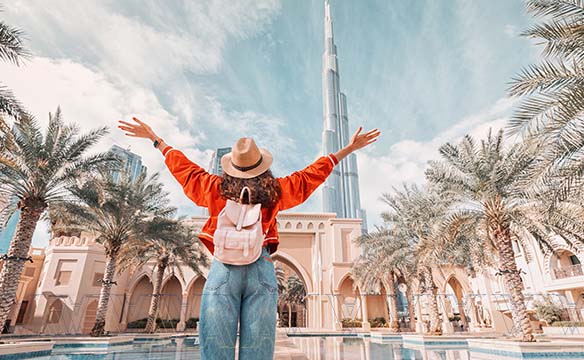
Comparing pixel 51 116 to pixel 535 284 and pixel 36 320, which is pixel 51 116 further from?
pixel 535 284

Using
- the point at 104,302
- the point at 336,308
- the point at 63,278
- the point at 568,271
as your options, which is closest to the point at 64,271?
the point at 63,278

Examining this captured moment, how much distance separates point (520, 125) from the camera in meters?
6.82

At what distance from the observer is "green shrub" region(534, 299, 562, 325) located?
1944 centimetres

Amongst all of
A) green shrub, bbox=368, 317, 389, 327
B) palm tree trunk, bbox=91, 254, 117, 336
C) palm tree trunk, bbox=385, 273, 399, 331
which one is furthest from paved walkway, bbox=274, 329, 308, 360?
green shrub, bbox=368, 317, 389, 327

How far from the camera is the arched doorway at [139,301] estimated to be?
89.0 ft

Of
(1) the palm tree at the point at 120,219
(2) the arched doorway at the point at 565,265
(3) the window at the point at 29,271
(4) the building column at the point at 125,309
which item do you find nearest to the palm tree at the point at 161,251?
(1) the palm tree at the point at 120,219

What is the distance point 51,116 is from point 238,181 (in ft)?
40.1

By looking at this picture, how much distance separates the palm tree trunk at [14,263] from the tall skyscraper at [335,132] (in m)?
151

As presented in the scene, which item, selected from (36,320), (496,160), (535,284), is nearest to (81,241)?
(36,320)

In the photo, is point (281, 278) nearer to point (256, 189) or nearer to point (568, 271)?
point (568, 271)

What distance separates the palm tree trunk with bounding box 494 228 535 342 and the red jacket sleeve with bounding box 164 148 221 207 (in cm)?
1157

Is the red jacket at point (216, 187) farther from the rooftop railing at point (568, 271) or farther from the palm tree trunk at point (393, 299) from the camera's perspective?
the rooftop railing at point (568, 271)

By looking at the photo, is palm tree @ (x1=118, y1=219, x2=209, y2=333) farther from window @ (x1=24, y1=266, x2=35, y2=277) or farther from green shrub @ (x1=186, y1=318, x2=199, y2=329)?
window @ (x1=24, y1=266, x2=35, y2=277)

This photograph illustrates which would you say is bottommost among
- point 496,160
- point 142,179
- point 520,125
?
point 520,125
